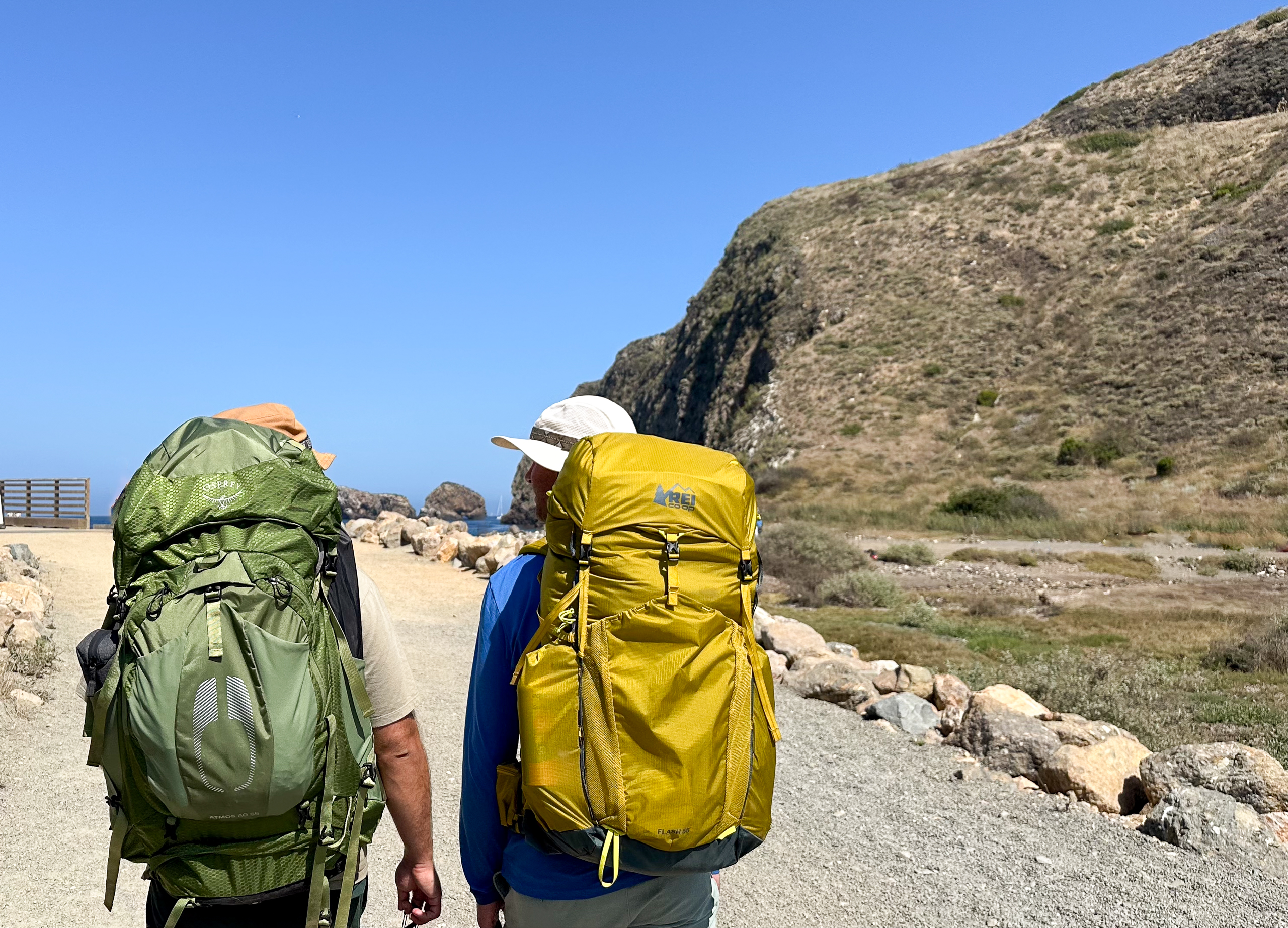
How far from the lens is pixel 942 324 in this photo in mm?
45500

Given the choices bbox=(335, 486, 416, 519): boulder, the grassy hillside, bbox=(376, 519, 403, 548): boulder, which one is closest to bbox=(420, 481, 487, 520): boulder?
bbox=(335, 486, 416, 519): boulder

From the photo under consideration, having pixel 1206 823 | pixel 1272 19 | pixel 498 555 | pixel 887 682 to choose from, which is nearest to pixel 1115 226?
pixel 1272 19

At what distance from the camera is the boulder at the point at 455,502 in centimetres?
10469

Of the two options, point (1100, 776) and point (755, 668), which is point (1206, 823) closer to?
point (1100, 776)

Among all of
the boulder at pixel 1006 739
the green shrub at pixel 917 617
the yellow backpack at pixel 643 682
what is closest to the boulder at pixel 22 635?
the boulder at pixel 1006 739

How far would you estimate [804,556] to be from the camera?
1922cm

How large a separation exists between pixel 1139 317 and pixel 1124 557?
2365cm

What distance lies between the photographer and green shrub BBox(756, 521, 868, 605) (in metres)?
18.4

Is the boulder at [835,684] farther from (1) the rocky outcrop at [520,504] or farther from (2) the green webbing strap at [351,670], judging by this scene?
(1) the rocky outcrop at [520,504]

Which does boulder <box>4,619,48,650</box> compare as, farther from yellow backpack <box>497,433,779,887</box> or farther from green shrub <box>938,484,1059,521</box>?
green shrub <box>938,484,1059,521</box>

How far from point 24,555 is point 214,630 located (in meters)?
15.3

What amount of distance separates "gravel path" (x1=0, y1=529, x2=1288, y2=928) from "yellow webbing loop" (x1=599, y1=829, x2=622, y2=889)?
9.47ft

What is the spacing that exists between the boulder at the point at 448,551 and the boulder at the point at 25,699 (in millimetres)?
10968

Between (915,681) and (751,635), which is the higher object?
(751,635)
